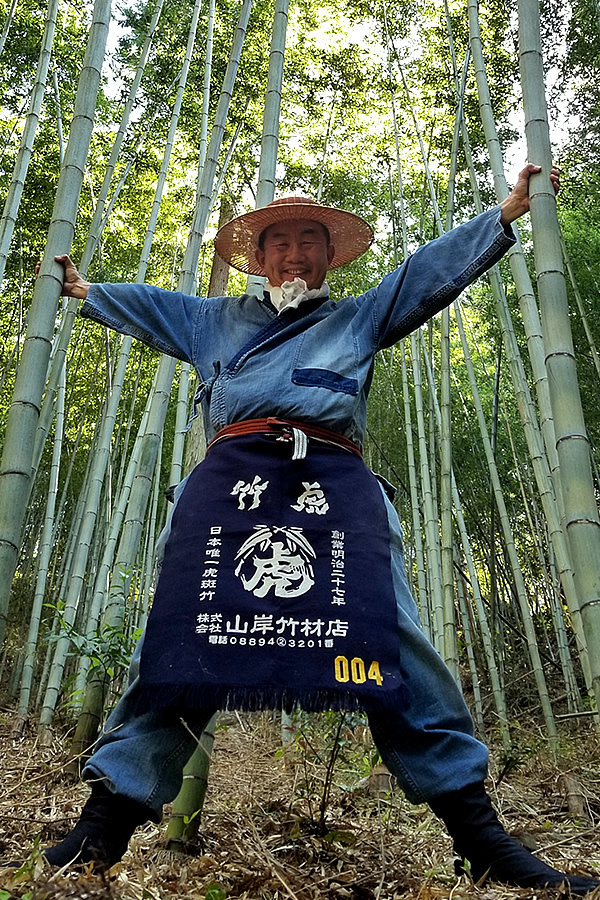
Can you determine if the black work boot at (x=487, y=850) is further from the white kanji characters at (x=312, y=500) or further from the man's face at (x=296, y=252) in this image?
the man's face at (x=296, y=252)

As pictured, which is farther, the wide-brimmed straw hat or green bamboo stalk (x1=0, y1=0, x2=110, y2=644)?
the wide-brimmed straw hat

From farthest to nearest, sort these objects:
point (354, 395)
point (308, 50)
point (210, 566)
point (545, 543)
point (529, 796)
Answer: point (545, 543) < point (308, 50) < point (529, 796) < point (354, 395) < point (210, 566)

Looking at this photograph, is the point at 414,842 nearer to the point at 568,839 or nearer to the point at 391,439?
the point at 568,839

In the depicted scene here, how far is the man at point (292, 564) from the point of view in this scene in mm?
1370

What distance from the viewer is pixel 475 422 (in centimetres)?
788

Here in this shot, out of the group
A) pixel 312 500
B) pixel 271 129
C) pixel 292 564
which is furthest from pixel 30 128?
pixel 292 564

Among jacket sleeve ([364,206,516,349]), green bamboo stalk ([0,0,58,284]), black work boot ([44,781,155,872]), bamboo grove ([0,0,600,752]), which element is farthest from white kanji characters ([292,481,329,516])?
green bamboo stalk ([0,0,58,284])

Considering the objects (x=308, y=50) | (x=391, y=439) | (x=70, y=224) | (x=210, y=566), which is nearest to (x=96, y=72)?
(x=70, y=224)

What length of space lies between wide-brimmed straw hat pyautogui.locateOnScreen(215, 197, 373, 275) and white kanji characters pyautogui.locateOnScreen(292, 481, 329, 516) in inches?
26.3

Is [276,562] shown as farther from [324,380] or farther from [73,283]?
[73,283]

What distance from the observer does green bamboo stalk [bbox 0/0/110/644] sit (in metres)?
1.49

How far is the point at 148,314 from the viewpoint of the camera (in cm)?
180

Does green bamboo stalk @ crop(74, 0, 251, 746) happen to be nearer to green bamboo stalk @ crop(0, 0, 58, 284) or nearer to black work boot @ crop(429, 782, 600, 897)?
black work boot @ crop(429, 782, 600, 897)

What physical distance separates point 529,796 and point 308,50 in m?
6.32
